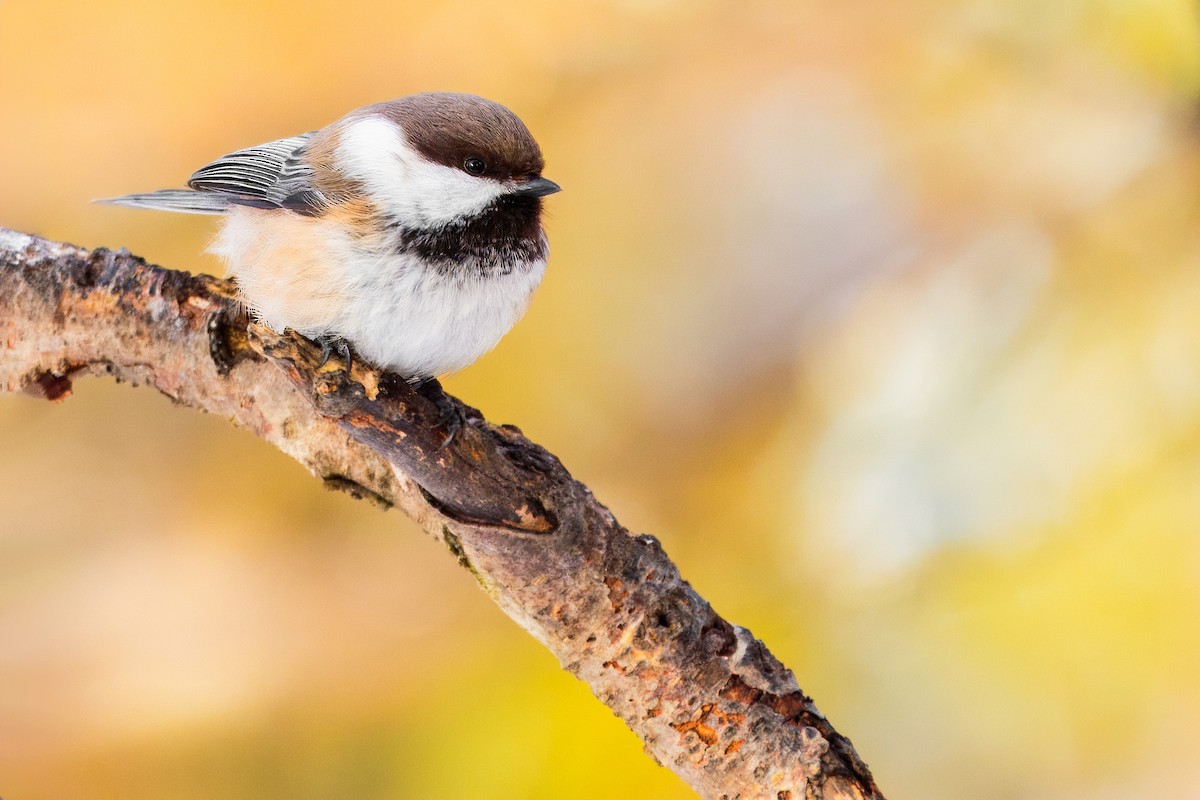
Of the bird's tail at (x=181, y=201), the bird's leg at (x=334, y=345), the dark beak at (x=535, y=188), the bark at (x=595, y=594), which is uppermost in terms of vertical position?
the dark beak at (x=535, y=188)

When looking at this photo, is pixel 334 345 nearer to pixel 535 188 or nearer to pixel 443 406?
pixel 443 406

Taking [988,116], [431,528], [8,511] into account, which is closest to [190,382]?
[431,528]

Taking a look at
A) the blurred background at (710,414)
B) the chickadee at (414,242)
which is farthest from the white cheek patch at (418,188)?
the blurred background at (710,414)

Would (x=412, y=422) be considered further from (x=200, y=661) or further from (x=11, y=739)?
(x=11, y=739)

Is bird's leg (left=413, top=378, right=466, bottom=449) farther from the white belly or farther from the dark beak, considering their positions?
the dark beak

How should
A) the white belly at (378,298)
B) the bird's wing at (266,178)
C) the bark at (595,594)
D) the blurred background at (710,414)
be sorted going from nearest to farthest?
the bark at (595,594), the white belly at (378,298), the bird's wing at (266,178), the blurred background at (710,414)

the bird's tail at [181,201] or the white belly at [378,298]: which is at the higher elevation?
the bird's tail at [181,201]

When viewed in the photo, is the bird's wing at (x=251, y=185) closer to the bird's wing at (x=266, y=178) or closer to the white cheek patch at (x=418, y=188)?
the bird's wing at (x=266, y=178)
